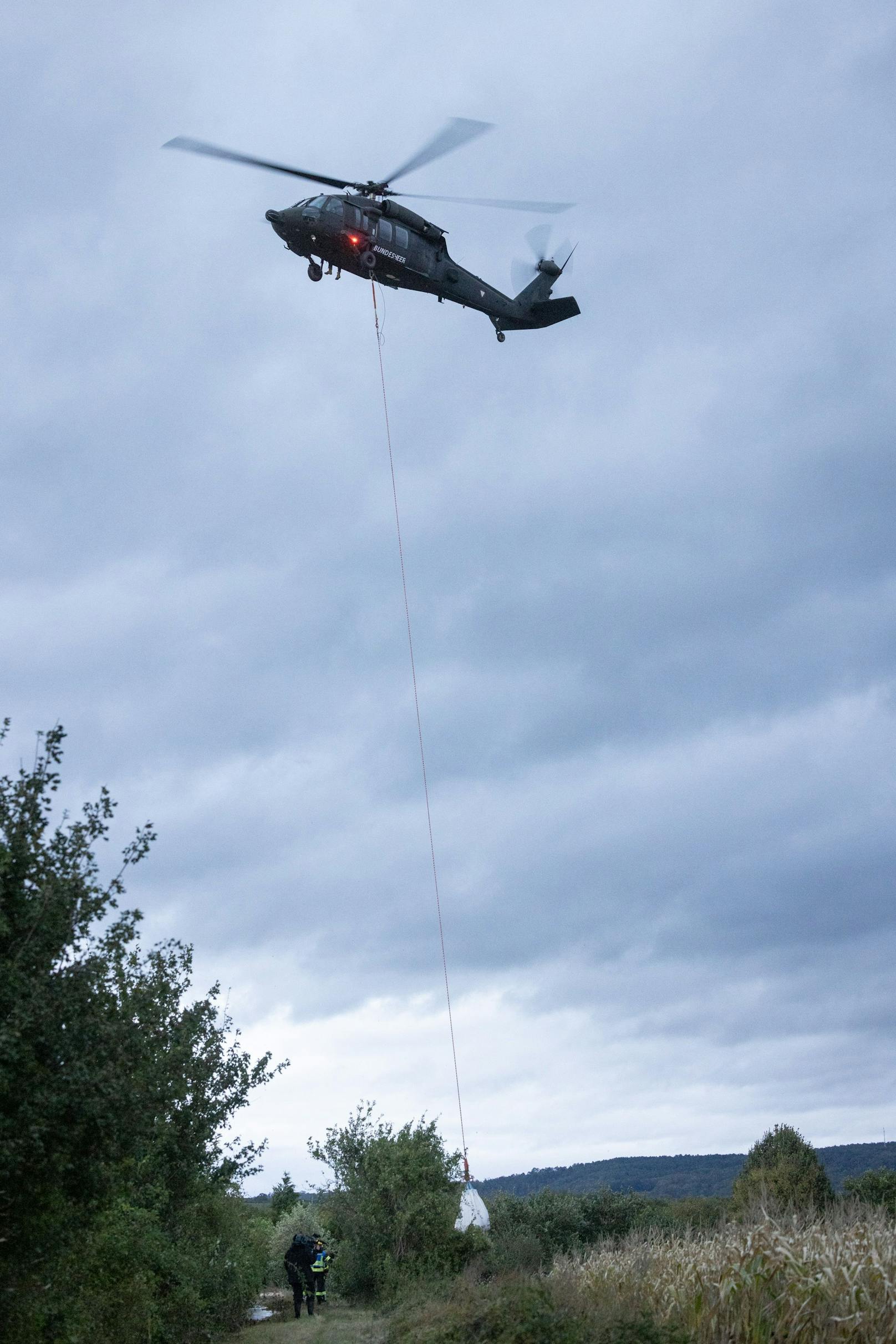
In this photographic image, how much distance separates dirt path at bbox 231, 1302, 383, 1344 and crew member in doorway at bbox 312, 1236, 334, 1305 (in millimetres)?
463

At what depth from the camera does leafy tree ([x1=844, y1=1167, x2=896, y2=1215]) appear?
2446 inches

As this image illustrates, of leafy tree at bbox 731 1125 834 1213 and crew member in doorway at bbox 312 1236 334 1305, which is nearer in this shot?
crew member in doorway at bbox 312 1236 334 1305

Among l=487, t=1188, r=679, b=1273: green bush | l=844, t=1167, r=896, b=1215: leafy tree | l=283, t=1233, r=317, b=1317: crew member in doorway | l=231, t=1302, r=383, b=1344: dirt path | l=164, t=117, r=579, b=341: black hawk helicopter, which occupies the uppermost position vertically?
l=164, t=117, r=579, b=341: black hawk helicopter

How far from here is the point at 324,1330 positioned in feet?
81.1

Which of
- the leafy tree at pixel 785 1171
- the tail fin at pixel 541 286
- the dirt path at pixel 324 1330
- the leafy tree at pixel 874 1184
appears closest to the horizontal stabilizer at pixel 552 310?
the tail fin at pixel 541 286

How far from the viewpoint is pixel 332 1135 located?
34219mm

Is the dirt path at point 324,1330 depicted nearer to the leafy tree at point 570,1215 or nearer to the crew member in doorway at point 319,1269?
the crew member in doorway at point 319,1269

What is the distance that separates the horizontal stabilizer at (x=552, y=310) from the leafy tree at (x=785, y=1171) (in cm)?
3543

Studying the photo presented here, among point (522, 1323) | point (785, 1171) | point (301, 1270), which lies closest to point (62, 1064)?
point (522, 1323)

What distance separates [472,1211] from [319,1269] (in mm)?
10429

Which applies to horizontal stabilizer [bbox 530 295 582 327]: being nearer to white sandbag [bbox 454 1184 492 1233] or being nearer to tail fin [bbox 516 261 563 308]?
tail fin [bbox 516 261 563 308]

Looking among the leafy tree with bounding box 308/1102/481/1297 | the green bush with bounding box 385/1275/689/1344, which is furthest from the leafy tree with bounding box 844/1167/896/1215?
the green bush with bounding box 385/1275/689/1344

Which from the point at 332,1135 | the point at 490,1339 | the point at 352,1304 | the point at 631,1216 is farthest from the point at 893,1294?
the point at 631,1216

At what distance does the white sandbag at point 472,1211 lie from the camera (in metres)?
35.8
